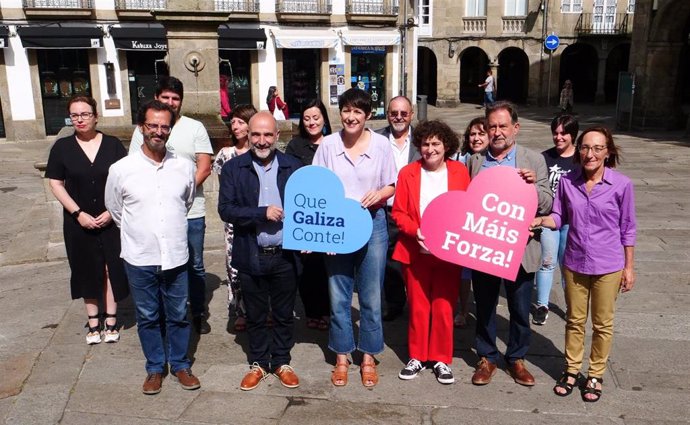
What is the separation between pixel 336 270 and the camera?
175 inches

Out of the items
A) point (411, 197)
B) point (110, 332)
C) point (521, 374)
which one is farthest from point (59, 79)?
point (521, 374)

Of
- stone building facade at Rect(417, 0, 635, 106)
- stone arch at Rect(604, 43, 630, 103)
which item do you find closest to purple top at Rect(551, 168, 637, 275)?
stone building facade at Rect(417, 0, 635, 106)

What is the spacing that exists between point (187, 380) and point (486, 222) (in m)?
2.27

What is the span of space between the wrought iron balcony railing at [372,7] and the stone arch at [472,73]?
35.5 feet

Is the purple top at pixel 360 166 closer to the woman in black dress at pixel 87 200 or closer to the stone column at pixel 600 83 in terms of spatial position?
the woman in black dress at pixel 87 200

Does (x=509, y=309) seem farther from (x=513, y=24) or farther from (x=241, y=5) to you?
(x=513, y=24)

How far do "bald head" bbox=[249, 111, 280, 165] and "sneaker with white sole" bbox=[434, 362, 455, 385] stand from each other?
6.15 feet

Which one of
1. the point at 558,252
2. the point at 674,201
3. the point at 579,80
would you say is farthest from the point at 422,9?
the point at 558,252

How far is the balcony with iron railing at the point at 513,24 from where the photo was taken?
32406 millimetres

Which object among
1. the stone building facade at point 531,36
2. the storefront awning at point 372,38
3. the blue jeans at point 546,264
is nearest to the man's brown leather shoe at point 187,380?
the blue jeans at point 546,264

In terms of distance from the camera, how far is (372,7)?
83.9 feet

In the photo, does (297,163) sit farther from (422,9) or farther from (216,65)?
(422,9)

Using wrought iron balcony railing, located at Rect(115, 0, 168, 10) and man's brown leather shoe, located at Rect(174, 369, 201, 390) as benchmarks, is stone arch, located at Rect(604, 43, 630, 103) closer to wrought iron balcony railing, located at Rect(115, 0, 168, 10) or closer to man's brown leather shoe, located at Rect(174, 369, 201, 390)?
wrought iron balcony railing, located at Rect(115, 0, 168, 10)

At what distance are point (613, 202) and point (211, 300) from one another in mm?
3754
